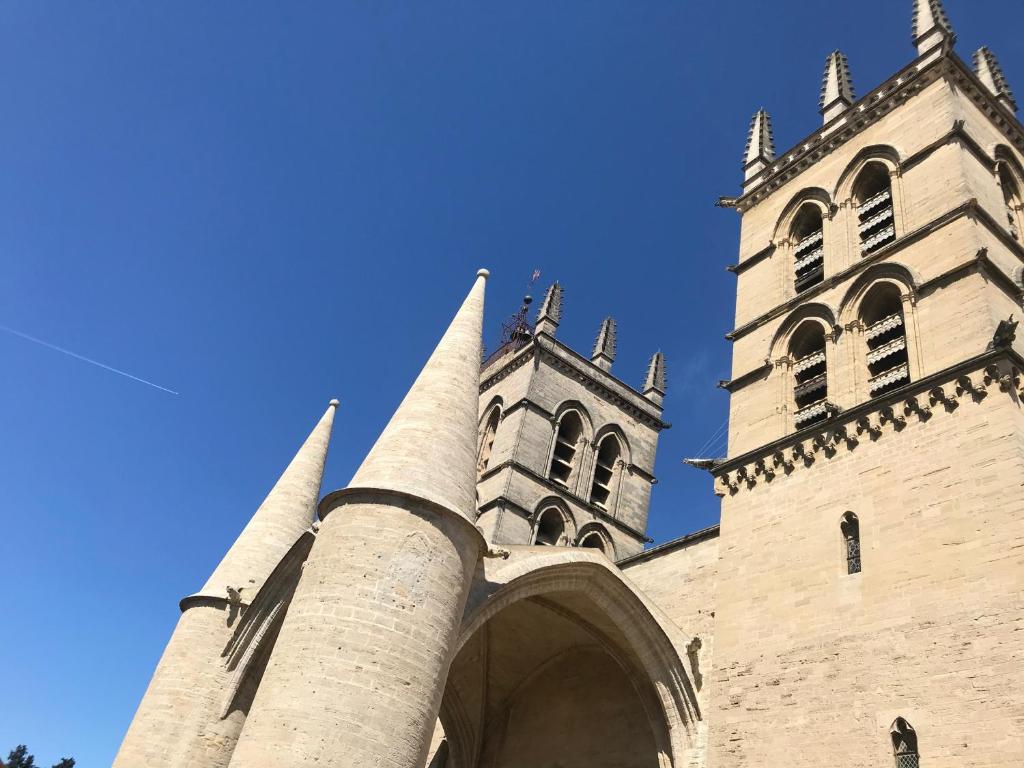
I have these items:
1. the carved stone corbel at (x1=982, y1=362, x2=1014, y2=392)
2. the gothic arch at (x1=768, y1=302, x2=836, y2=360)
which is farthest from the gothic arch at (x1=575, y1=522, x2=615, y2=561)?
the carved stone corbel at (x1=982, y1=362, x2=1014, y2=392)

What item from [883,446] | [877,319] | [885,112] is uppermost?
[885,112]

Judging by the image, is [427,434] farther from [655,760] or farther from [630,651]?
[655,760]

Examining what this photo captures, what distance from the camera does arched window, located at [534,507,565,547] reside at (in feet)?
66.7

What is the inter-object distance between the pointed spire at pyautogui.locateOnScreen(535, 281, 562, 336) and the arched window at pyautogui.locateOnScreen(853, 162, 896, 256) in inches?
403

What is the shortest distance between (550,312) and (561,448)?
435cm

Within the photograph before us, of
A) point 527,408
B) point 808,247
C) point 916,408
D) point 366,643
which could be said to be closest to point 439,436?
point 366,643

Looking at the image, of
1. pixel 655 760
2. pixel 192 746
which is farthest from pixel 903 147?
pixel 192 746

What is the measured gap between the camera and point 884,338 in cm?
1188

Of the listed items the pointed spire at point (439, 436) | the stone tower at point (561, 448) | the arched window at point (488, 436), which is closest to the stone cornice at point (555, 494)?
the stone tower at point (561, 448)

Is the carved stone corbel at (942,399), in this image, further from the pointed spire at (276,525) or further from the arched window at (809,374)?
the pointed spire at (276,525)

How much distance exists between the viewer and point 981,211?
1146 cm

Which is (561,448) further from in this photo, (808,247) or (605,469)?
(808,247)

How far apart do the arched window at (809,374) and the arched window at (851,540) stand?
1.79 metres

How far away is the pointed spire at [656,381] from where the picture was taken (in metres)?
25.0
